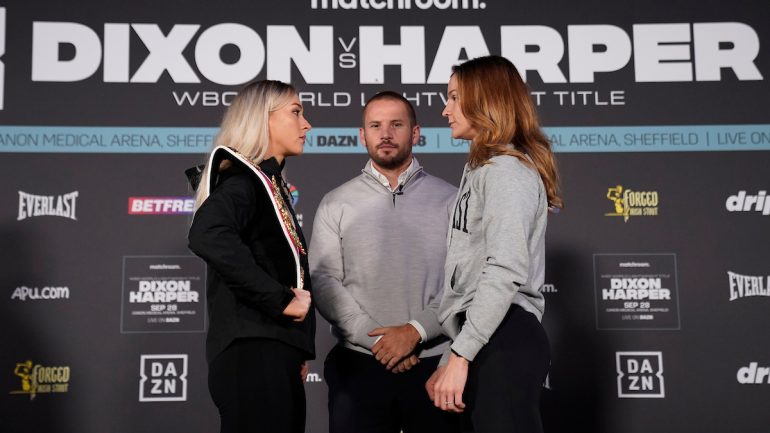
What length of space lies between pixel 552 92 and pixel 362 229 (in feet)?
5.39

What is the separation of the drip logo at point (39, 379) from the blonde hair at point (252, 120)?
2028 millimetres

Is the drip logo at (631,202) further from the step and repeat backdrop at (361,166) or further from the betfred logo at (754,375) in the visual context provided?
the betfred logo at (754,375)

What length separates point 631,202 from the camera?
3.85m

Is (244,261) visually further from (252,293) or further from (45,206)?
(45,206)

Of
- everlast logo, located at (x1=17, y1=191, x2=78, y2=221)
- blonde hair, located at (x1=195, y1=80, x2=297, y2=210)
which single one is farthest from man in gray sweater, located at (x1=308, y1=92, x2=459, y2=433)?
everlast logo, located at (x1=17, y1=191, x2=78, y2=221)

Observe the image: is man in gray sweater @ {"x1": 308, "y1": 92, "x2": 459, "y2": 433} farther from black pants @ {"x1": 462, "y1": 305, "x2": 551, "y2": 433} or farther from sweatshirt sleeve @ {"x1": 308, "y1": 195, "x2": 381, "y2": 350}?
black pants @ {"x1": 462, "y1": 305, "x2": 551, "y2": 433}

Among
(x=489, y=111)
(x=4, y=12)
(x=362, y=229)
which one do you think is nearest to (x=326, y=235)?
(x=362, y=229)

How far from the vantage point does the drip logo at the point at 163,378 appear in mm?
3652

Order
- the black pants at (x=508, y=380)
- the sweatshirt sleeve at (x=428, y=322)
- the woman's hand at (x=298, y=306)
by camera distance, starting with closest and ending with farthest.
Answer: the black pants at (x=508, y=380), the woman's hand at (x=298, y=306), the sweatshirt sleeve at (x=428, y=322)

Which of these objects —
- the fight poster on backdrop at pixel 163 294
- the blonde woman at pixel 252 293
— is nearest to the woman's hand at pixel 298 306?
the blonde woman at pixel 252 293

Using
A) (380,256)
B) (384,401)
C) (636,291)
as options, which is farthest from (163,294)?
(636,291)

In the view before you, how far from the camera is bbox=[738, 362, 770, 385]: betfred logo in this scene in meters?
3.71

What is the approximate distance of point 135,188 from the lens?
380 centimetres

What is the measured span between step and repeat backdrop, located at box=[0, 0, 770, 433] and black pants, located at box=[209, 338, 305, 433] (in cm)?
180
